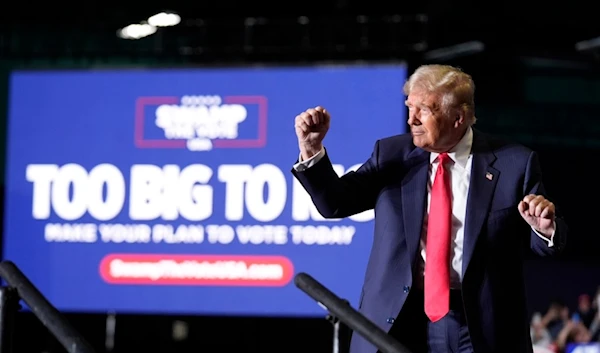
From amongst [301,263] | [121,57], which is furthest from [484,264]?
[121,57]

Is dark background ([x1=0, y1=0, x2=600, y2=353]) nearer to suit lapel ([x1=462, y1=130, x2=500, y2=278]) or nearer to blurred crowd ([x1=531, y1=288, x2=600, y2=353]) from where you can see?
blurred crowd ([x1=531, y1=288, x2=600, y2=353])

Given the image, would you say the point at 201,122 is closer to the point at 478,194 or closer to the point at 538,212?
the point at 478,194

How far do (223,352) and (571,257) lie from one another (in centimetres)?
199

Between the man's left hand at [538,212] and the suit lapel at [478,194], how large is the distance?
0.14 m

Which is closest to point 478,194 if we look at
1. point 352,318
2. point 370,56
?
point 352,318

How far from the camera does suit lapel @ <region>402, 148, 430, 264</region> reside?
2076mm

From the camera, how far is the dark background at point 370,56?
16.5 ft

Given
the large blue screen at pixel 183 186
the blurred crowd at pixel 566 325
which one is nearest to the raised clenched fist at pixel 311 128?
the large blue screen at pixel 183 186

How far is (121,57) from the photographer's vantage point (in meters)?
5.16

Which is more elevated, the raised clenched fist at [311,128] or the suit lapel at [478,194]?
the raised clenched fist at [311,128]

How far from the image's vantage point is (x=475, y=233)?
6.70 feet

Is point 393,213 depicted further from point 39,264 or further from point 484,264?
point 39,264

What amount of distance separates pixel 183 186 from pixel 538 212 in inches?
118

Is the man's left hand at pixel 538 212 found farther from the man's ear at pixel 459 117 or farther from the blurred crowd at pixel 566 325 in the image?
the blurred crowd at pixel 566 325
